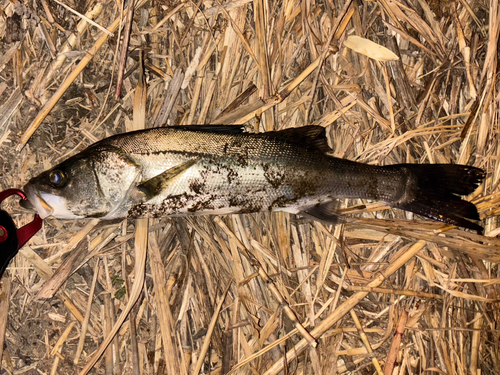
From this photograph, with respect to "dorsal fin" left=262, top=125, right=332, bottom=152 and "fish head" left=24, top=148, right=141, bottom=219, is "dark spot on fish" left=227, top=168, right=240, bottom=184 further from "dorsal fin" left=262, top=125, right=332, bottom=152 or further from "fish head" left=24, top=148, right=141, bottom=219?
"fish head" left=24, top=148, right=141, bottom=219

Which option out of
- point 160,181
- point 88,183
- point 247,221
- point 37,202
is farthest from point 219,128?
point 37,202

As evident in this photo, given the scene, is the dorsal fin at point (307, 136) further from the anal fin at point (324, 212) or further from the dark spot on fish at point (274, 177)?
the anal fin at point (324, 212)

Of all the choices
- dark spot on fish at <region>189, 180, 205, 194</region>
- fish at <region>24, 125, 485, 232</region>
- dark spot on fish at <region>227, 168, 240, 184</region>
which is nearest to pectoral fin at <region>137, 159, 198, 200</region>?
fish at <region>24, 125, 485, 232</region>

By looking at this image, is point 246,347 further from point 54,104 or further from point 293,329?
point 54,104

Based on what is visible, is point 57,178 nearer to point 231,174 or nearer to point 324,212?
point 231,174

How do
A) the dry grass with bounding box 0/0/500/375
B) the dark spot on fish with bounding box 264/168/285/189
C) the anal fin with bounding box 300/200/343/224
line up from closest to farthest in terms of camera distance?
the dark spot on fish with bounding box 264/168/285/189, the anal fin with bounding box 300/200/343/224, the dry grass with bounding box 0/0/500/375
